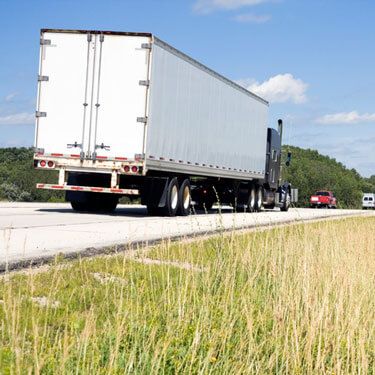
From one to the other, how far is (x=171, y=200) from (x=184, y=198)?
130 cm

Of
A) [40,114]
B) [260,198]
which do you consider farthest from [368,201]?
[40,114]

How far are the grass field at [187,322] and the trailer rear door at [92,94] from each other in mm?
10285

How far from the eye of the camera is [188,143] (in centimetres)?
2266

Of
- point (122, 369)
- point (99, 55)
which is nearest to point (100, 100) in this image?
point (99, 55)

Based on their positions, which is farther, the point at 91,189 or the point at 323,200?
the point at 323,200

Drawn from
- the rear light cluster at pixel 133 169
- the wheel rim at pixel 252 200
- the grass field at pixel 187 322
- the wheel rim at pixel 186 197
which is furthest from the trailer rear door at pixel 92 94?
the wheel rim at pixel 252 200

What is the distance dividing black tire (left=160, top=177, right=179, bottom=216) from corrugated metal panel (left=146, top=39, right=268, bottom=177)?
2.15 ft

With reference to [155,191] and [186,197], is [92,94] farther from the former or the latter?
[186,197]

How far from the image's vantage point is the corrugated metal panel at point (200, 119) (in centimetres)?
2008

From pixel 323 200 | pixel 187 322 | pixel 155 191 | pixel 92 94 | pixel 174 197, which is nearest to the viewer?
pixel 187 322

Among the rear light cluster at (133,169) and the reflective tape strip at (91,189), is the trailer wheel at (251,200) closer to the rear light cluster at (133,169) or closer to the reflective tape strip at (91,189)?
the reflective tape strip at (91,189)

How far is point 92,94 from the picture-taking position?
19.5 metres

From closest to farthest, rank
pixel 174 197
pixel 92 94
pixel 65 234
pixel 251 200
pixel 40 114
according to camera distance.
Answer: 1. pixel 65 234
2. pixel 92 94
3. pixel 40 114
4. pixel 174 197
5. pixel 251 200

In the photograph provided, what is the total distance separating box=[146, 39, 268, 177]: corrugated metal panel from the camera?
2008 centimetres
